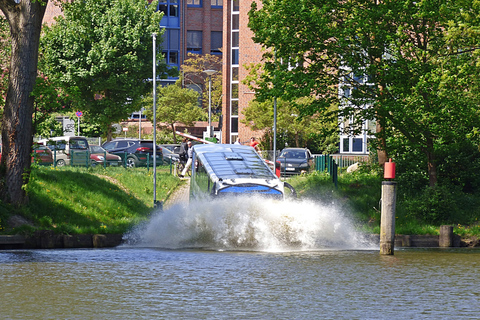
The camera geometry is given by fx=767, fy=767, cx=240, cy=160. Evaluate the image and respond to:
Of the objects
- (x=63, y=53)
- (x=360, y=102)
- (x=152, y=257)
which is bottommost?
(x=152, y=257)

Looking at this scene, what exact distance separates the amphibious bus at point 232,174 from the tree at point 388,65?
396cm

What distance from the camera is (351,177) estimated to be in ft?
93.3

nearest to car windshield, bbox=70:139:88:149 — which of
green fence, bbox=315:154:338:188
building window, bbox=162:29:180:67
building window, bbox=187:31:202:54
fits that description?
green fence, bbox=315:154:338:188

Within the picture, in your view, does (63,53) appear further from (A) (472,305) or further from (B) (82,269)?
(A) (472,305)

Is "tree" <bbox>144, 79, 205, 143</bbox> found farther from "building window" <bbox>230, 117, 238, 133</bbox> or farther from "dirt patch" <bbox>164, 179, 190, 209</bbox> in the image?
"dirt patch" <bbox>164, 179, 190, 209</bbox>

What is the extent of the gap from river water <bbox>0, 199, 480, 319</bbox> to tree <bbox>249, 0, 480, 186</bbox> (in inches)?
188

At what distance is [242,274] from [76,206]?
956cm

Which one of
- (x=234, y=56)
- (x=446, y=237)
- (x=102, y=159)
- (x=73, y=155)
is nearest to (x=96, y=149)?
(x=102, y=159)

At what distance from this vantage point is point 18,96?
63.5 feet

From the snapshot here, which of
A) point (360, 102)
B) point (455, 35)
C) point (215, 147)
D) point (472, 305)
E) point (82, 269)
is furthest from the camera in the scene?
point (360, 102)

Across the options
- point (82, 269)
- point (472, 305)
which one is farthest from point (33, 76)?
point (472, 305)

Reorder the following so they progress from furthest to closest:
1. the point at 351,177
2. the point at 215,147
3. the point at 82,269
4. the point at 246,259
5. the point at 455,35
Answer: the point at 351,177 → the point at 215,147 → the point at 455,35 → the point at 246,259 → the point at 82,269

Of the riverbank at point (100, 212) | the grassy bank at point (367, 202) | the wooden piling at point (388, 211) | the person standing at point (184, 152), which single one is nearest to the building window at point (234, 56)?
the person standing at point (184, 152)

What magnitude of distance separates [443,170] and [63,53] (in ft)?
106
